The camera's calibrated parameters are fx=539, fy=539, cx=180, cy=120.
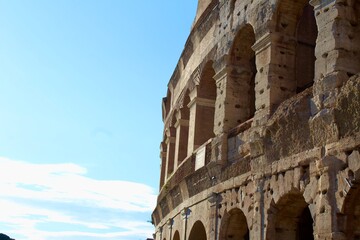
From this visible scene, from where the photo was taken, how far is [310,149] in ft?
24.6

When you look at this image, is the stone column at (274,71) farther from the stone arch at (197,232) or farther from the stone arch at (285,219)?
the stone arch at (197,232)

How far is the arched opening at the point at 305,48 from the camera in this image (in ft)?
32.2

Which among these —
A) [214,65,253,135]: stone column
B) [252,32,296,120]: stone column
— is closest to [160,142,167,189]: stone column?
[214,65,253,135]: stone column

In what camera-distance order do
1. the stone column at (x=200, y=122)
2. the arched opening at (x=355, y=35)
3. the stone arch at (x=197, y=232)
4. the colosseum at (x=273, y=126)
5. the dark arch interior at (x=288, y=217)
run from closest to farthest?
the colosseum at (x=273, y=126) < the arched opening at (x=355, y=35) < the dark arch interior at (x=288, y=217) < the stone arch at (x=197, y=232) < the stone column at (x=200, y=122)

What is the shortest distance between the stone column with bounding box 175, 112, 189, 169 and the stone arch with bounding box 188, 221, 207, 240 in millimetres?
2624

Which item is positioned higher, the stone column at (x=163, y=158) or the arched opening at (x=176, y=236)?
the stone column at (x=163, y=158)

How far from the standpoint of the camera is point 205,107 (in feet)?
42.3

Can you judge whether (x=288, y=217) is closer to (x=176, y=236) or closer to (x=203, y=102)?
(x=203, y=102)

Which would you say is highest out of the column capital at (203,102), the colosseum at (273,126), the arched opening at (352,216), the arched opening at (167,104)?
the arched opening at (167,104)

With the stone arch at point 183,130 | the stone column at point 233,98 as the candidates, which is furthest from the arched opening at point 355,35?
the stone arch at point 183,130

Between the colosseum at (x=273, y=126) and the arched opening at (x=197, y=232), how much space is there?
23 mm

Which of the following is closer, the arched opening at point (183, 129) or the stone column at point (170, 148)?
the arched opening at point (183, 129)

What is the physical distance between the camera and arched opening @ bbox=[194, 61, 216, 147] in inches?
498

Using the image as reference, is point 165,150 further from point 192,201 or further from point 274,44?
point 274,44
